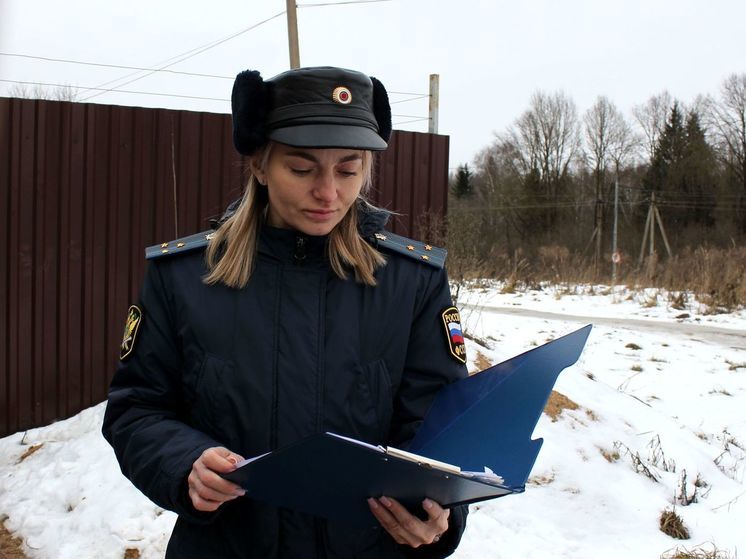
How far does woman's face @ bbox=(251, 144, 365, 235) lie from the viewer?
4.24ft

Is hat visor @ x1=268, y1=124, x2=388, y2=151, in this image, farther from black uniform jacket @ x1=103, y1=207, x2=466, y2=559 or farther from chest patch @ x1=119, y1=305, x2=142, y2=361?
chest patch @ x1=119, y1=305, x2=142, y2=361

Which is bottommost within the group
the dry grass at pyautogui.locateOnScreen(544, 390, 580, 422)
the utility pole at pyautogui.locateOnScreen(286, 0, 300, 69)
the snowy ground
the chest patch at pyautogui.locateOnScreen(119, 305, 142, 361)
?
the snowy ground

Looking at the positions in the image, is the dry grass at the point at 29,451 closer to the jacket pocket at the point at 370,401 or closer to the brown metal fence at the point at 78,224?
the brown metal fence at the point at 78,224

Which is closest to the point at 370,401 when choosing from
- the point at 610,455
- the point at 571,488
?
the point at 571,488

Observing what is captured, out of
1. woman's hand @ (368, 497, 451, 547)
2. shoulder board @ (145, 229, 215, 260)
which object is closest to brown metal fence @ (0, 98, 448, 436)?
shoulder board @ (145, 229, 215, 260)

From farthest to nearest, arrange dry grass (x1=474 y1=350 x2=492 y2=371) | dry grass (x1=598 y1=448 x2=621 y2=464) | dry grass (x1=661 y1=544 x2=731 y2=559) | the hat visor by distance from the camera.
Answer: dry grass (x1=474 y1=350 x2=492 y2=371) → dry grass (x1=598 y1=448 x2=621 y2=464) → dry grass (x1=661 y1=544 x2=731 y2=559) → the hat visor

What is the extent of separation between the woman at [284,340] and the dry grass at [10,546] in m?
2.63

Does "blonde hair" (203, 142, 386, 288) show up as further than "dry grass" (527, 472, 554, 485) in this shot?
No

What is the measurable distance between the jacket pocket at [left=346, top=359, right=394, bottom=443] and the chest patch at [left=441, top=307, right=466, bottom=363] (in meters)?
0.16

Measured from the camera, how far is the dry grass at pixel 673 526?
11.0ft

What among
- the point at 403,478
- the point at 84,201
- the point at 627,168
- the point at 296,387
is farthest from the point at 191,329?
the point at 627,168

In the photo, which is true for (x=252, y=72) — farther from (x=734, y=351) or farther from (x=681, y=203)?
(x=681, y=203)

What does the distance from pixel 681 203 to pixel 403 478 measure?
41745 mm

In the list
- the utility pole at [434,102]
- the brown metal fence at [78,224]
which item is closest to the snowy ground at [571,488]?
the brown metal fence at [78,224]
